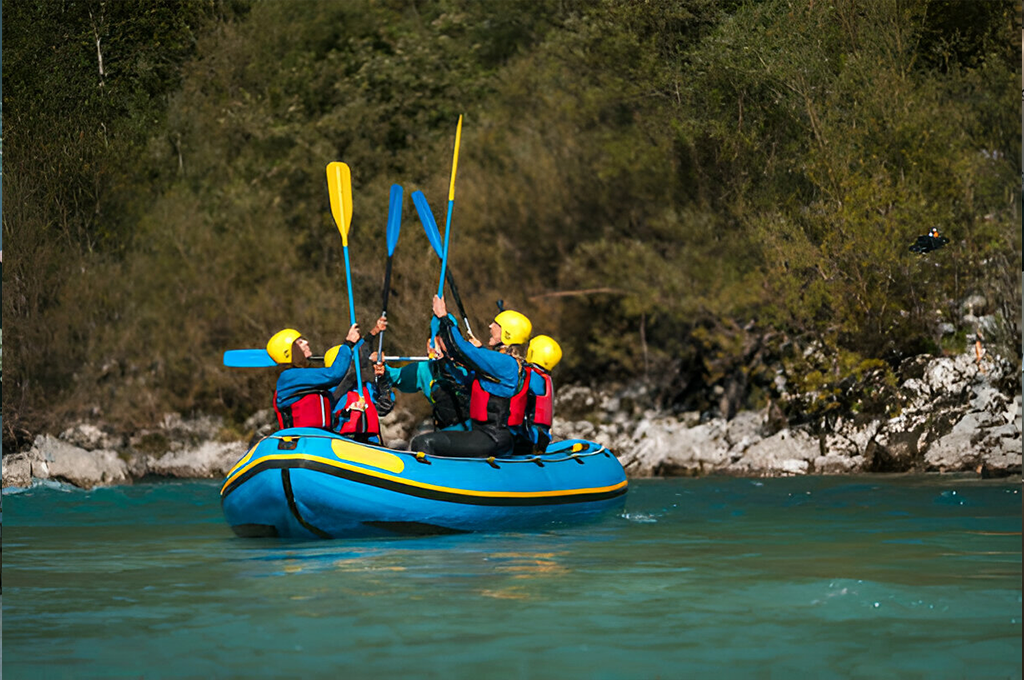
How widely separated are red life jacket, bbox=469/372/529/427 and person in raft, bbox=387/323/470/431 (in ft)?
0.61

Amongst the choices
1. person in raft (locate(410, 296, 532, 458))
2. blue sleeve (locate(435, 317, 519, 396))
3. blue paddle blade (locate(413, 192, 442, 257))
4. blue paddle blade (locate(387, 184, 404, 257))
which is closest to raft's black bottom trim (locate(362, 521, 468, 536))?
person in raft (locate(410, 296, 532, 458))

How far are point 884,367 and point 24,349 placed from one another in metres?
8.77

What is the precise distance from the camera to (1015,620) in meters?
4.84

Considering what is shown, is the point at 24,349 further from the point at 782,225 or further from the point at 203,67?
the point at 782,225

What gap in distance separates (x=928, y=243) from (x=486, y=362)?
572cm

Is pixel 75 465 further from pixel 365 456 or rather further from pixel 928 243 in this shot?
pixel 928 243

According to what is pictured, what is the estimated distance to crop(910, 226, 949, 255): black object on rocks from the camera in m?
11.6

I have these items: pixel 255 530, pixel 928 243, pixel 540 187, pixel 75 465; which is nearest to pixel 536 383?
pixel 255 530

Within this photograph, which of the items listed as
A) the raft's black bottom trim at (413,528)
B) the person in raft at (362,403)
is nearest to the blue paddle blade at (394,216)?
the person in raft at (362,403)

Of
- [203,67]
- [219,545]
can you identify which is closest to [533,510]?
[219,545]

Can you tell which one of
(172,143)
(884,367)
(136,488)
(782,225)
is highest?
(172,143)

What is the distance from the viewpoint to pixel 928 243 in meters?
11.7

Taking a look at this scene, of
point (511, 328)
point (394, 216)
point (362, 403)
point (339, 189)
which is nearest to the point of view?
point (362, 403)

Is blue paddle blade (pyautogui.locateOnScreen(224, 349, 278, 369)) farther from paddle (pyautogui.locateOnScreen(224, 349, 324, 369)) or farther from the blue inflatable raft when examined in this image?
the blue inflatable raft
